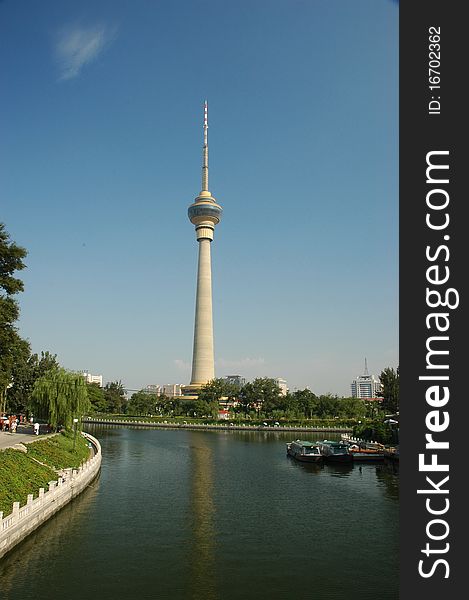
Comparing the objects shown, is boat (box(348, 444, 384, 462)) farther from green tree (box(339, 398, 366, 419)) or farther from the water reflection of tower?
green tree (box(339, 398, 366, 419))

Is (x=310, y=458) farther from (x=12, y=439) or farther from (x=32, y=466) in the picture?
(x=32, y=466)

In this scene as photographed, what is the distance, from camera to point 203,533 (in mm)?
24281

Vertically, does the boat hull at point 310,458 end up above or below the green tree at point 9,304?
below

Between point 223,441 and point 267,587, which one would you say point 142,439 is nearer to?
point 223,441

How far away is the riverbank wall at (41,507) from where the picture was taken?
20500mm

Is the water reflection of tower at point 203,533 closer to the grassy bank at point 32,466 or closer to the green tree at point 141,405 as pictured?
the grassy bank at point 32,466

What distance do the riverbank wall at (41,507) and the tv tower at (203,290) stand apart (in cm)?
9887

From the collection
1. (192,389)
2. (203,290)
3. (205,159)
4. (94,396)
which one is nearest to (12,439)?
(94,396)

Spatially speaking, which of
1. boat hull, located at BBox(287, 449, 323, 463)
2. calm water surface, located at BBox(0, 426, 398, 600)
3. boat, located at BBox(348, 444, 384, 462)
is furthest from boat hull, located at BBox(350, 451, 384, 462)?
calm water surface, located at BBox(0, 426, 398, 600)

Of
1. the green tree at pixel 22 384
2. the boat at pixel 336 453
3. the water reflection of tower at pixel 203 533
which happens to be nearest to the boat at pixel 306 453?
the boat at pixel 336 453

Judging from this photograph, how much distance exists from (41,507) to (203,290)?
373 feet

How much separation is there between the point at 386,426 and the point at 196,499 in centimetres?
3699

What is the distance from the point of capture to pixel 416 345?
10648 mm

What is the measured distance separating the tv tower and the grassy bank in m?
92.0
